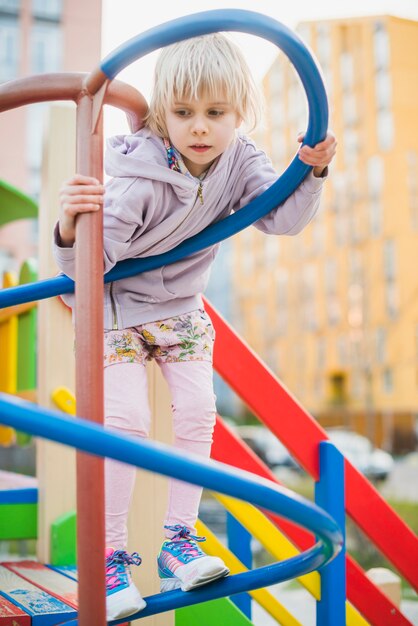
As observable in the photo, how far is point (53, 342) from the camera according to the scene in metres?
1.93

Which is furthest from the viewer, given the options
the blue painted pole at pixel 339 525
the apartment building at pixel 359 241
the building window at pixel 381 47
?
the apartment building at pixel 359 241

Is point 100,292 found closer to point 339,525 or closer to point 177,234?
point 177,234

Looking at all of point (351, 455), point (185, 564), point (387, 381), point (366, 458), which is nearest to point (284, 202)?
point (185, 564)

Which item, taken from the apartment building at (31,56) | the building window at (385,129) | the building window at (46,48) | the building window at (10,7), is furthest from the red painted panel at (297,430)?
the building window at (385,129)

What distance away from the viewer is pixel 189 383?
1.29 meters

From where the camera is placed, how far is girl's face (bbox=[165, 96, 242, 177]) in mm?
1142

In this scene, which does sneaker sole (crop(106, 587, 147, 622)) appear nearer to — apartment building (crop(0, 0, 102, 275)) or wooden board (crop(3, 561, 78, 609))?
wooden board (crop(3, 561, 78, 609))

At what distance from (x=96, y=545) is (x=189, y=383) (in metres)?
0.43

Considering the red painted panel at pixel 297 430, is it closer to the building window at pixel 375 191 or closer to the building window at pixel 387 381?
the building window at pixel 375 191

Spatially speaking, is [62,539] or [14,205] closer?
[62,539]

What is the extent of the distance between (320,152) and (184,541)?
651 mm

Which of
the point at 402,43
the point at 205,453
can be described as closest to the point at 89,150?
the point at 205,453

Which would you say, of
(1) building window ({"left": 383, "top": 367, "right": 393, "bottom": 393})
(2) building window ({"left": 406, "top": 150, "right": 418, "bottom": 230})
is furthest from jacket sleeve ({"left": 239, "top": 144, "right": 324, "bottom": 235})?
(1) building window ({"left": 383, "top": 367, "right": 393, "bottom": 393})

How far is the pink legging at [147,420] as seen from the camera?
1.17m
